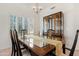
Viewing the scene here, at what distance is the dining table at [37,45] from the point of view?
1.31 metres

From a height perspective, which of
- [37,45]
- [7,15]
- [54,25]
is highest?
[7,15]

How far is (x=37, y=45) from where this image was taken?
1353 millimetres

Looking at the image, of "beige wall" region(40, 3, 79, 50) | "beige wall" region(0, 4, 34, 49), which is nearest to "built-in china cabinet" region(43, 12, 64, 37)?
"beige wall" region(40, 3, 79, 50)

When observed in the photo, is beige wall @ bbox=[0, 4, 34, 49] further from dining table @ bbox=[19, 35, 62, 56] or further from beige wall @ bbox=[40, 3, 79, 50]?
beige wall @ bbox=[40, 3, 79, 50]

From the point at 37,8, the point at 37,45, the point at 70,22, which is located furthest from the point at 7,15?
the point at 70,22

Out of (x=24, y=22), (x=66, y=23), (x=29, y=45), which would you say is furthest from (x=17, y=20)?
(x=66, y=23)

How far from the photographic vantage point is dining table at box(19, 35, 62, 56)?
1.31m

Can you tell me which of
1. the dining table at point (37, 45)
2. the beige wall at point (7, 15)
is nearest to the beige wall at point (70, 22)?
the dining table at point (37, 45)

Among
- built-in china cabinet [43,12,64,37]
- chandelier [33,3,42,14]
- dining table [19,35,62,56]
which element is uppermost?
chandelier [33,3,42,14]

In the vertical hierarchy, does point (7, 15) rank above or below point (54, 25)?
above

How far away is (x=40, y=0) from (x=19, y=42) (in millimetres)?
582

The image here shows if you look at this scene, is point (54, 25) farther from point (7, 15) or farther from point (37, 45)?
point (7, 15)

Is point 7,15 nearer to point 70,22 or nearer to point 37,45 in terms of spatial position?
point 37,45

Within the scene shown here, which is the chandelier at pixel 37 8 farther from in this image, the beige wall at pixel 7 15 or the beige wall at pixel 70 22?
the beige wall at pixel 70 22
